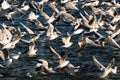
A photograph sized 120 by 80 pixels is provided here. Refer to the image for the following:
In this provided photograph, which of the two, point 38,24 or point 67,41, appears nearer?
point 67,41

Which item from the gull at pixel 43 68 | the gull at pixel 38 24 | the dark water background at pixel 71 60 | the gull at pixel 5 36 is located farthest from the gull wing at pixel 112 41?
the gull at pixel 38 24

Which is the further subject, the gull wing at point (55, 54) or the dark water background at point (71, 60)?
the gull wing at point (55, 54)

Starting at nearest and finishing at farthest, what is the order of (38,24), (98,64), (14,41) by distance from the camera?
(98,64) → (14,41) → (38,24)

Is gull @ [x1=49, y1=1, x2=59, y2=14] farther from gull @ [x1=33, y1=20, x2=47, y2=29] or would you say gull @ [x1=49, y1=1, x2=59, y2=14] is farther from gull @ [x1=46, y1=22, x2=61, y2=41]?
gull @ [x1=46, y1=22, x2=61, y2=41]

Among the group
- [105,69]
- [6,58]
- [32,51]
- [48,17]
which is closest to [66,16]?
[48,17]

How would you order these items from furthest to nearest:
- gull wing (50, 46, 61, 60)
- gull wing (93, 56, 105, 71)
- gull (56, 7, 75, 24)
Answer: gull (56, 7, 75, 24) → gull wing (50, 46, 61, 60) → gull wing (93, 56, 105, 71)

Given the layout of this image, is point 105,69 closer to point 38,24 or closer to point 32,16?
point 38,24

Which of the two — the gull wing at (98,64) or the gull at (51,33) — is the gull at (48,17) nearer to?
the gull at (51,33)

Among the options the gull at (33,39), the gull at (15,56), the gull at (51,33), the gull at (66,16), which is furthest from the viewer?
the gull at (66,16)

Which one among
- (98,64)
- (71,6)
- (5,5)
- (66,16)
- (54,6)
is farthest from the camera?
(5,5)

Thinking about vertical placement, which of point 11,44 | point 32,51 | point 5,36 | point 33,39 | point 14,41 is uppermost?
point 33,39

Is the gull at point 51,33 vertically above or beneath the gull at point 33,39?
above

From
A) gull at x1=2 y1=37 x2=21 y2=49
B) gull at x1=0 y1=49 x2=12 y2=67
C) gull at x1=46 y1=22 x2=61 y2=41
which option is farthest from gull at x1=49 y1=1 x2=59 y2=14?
gull at x1=0 y1=49 x2=12 y2=67

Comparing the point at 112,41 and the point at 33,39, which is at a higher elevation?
the point at 33,39
